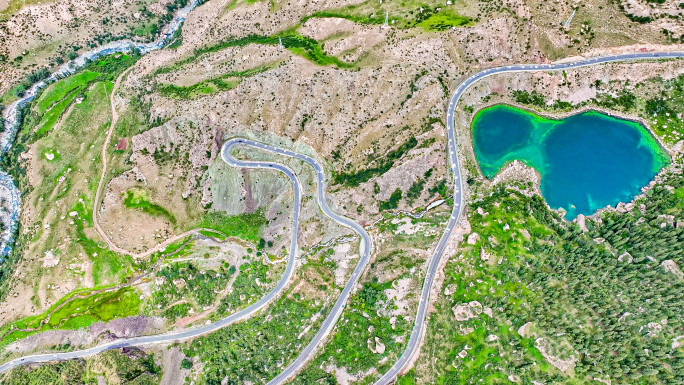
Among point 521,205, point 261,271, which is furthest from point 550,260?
point 261,271

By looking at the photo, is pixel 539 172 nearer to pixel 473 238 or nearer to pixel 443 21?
pixel 473 238

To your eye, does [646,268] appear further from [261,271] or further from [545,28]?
[261,271]

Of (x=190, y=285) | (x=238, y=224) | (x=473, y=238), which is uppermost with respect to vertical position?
(x=473, y=238)

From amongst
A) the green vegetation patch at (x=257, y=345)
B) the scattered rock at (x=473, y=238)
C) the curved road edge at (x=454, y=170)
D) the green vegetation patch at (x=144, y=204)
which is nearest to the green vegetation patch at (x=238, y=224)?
the green vegetation patch at (x=144, y=204)

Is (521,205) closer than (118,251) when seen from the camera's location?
Yes

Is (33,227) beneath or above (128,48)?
beneath

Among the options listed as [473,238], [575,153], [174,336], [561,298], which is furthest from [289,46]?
[561,298]
